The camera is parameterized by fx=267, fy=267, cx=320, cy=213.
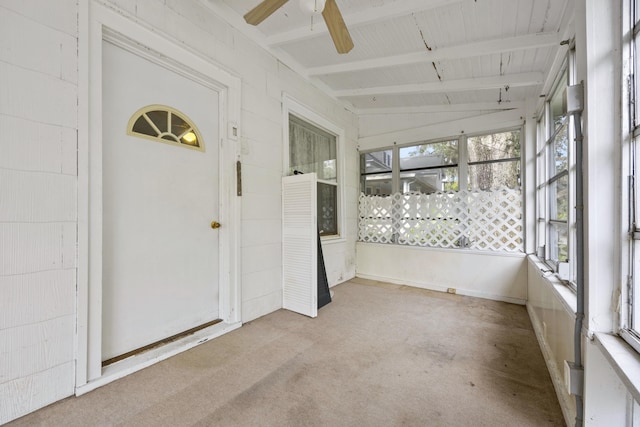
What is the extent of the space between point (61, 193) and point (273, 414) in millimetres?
1700

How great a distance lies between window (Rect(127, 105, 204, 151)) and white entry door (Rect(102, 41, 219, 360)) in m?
0.03

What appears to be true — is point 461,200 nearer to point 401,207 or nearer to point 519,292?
point 401,207

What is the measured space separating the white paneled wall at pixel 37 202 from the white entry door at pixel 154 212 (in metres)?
0.24

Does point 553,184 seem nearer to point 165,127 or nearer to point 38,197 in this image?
point 165,127

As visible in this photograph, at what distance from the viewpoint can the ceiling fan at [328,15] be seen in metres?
1.63

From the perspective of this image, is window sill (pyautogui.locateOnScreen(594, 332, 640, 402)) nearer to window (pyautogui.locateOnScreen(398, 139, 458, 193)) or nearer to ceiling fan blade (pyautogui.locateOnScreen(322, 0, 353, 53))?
ceiling fan blade (pyautogui.locateOnScreen(322, 0, 353, 53))

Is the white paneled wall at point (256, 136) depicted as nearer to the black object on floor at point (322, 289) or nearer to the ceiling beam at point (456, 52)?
the black object on floor at point (322, 289)

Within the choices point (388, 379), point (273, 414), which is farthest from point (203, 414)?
point (388, 379)

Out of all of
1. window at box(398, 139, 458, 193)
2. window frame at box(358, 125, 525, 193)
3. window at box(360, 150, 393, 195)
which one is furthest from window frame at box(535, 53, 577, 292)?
window at box(360, 150, 393, 195)

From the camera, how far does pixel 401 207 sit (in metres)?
4.02

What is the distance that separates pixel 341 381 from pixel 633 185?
1.77 metres

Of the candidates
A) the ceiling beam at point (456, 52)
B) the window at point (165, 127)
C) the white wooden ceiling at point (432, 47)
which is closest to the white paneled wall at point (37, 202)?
the window at point (165, 127)

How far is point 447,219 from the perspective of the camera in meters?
3.66

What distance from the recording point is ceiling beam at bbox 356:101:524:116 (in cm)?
334
